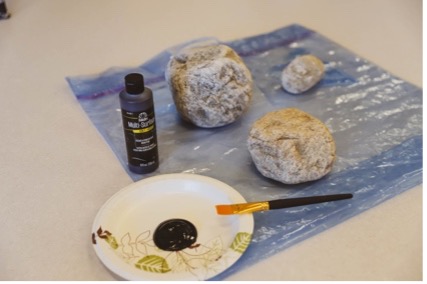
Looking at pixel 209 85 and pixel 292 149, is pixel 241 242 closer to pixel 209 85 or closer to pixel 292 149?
pixel 292 149

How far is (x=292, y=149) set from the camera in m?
0.72

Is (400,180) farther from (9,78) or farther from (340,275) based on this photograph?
(9,78)

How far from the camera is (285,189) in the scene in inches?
29.6

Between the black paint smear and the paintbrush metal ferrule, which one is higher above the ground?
the paintbrush metal ferrule

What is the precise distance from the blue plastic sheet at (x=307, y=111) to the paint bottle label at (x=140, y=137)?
0.03 metres

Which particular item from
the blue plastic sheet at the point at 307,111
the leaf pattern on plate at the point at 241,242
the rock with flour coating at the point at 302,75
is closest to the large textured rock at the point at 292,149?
the blue plastic sheet at the point at 307,111

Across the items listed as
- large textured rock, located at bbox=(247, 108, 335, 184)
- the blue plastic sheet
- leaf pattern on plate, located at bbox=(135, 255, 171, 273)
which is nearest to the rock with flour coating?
the blue plastic sheet

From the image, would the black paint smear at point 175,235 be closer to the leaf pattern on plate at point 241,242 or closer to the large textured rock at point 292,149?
the leaf pattern on plate at point 241,242

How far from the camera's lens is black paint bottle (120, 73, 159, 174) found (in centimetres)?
71

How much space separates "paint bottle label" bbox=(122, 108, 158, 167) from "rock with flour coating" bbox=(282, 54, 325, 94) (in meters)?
0.37

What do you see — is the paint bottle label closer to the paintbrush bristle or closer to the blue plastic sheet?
the blue plastic sheet

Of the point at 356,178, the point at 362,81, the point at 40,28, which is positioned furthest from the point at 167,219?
the point at 40,28

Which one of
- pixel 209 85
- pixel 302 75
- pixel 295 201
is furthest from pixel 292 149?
pixel 302 75

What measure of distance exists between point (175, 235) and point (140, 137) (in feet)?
0.57
